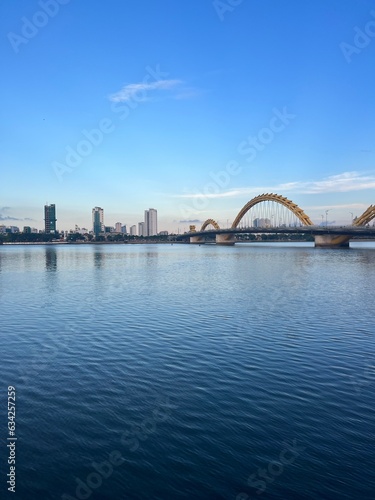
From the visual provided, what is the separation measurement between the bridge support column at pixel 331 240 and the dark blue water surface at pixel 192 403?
402 feet

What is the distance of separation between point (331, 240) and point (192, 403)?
471 ft

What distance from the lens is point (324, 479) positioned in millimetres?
9391

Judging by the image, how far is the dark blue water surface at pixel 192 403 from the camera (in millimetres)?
9477

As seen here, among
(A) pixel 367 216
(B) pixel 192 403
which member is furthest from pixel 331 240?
(B) pixel 192 403

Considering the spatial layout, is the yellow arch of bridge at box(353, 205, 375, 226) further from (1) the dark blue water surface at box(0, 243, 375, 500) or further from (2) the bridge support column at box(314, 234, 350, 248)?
(1) the dark blue water surface at box(0, 243, 375, 500)

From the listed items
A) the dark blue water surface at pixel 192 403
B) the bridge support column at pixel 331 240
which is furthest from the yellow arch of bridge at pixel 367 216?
the dark blue water surface at pixel 192 403

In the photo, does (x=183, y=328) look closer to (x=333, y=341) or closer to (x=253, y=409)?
(x=333, y=341)

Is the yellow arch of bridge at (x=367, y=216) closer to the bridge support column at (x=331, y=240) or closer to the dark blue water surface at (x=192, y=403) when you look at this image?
the bridge support column at (x=331, y=240)

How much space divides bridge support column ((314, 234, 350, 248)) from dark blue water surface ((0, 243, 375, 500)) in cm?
12247

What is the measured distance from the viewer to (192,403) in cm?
1352

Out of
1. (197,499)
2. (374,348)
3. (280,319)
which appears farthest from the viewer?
(280,319)

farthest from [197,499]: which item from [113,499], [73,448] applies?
[73,448]

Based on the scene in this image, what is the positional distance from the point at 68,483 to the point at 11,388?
22.3 feet

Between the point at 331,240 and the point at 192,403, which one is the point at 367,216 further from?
the point at 192,403
